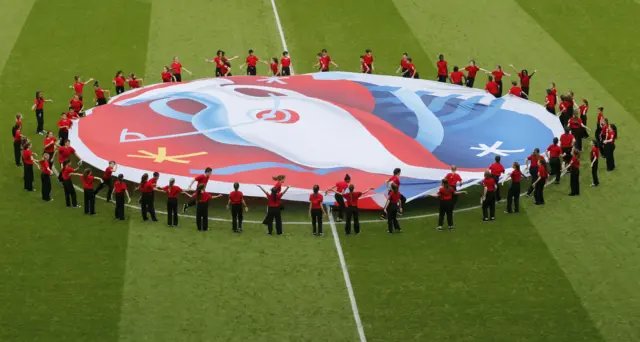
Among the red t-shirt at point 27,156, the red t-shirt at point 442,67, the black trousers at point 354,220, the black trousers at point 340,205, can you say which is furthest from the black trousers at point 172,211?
the red t-shirt at point 442,67

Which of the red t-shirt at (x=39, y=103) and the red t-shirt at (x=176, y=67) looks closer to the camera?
the red t-shirt at (x=39, y=103)

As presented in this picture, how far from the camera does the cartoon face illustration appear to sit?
32.5 metres

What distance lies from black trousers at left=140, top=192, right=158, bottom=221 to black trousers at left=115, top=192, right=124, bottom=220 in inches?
21.4

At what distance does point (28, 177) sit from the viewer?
33219 millimetres

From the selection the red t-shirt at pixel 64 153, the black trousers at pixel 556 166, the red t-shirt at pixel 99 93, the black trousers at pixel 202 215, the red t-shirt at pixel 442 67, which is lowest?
the black trousers at pixel 202 215

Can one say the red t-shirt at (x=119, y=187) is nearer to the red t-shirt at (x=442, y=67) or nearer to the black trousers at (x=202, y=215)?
the black trousers at (x=202, y=215)

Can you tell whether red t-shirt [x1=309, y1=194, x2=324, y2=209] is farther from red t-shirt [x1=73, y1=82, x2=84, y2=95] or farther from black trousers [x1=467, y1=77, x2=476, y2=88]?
black trousers [x1=467, y1=77, x2=476, y2=88]

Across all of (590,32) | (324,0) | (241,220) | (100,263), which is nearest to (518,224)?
(241,220)

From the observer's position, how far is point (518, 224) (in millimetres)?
30938

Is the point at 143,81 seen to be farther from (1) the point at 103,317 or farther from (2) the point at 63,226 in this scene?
(1) the point at 103,317

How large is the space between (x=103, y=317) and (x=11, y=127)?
49.6ft

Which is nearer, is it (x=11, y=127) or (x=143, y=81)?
(x=11, y=127)

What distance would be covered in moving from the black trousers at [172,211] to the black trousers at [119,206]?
1.33 metres

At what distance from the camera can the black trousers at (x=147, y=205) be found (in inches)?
1208
